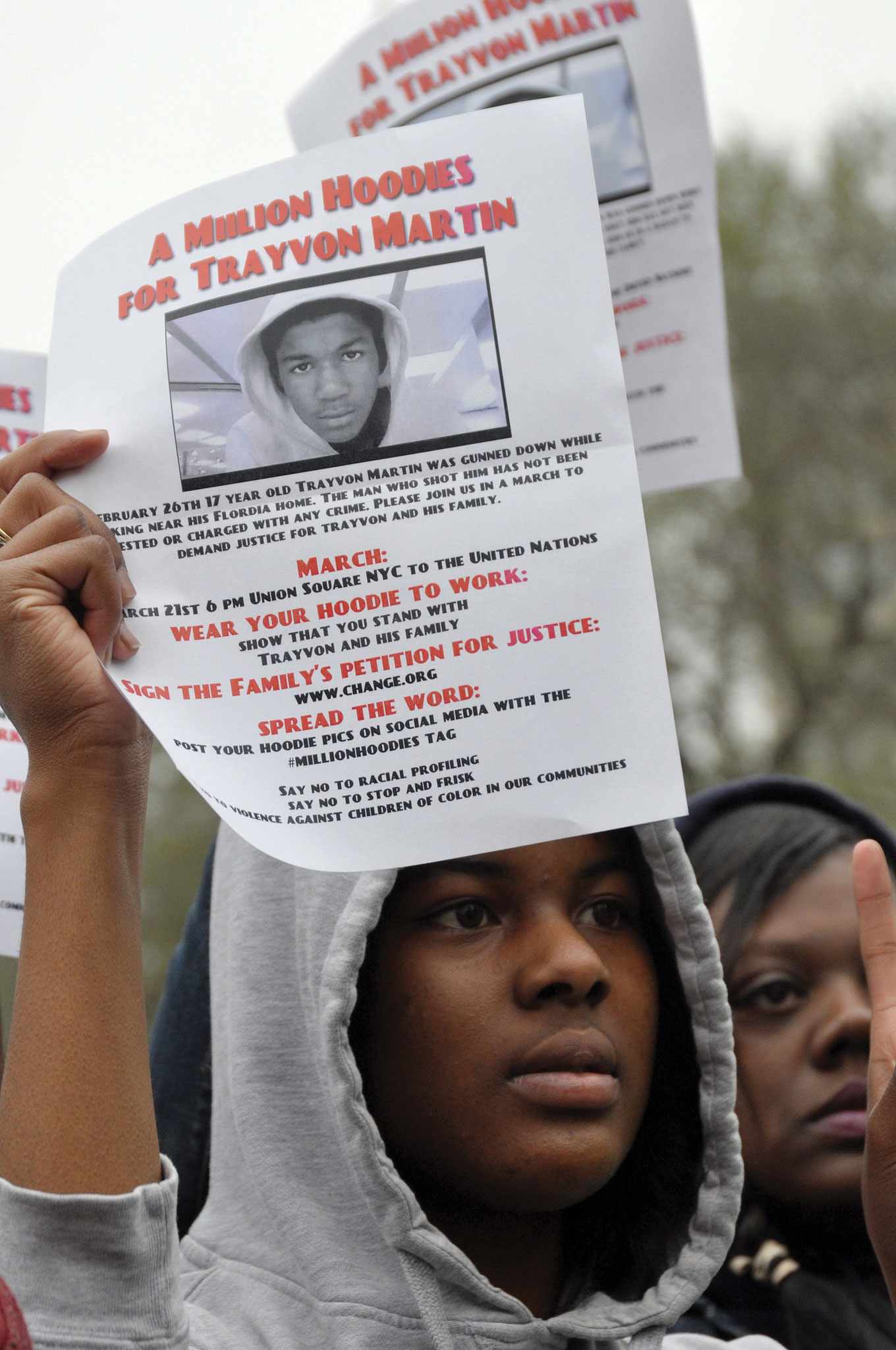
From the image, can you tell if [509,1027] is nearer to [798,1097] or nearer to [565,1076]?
[565,1076]

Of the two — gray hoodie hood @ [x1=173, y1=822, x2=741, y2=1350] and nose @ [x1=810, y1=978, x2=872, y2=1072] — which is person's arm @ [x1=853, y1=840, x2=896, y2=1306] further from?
nose @ [x1=810, y1=978, x2=872, y2=1072]

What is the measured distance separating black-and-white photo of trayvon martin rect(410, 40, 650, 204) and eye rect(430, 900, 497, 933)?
1.27 meters

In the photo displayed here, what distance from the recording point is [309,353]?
4.86 feet

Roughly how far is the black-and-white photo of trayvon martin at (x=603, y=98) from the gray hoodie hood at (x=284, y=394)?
1098 millimetres

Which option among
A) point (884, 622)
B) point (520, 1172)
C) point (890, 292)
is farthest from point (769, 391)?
point (520, 1172)

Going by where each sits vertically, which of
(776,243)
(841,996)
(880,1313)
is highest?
→ (776,243)

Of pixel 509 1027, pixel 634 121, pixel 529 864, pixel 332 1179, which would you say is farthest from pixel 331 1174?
pixel 634 121

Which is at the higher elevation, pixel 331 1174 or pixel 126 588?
pixel 126 588

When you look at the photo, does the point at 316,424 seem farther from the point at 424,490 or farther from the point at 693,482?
the point at 693,482

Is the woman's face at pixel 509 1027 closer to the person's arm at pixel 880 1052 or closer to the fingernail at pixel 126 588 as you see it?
the person's arm at pixel 880 1052

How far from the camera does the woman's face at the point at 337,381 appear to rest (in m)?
1.47

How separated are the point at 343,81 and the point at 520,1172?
1.87 m

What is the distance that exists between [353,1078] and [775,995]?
3.54 ft

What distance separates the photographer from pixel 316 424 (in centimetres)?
148
